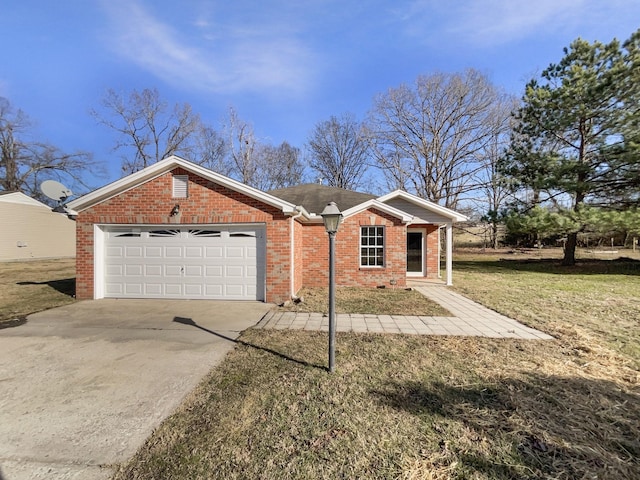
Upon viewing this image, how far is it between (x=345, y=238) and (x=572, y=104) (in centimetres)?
1322

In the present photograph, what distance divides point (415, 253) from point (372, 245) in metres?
3.50

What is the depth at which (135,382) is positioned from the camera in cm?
368

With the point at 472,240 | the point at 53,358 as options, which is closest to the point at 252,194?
the point at 53,358

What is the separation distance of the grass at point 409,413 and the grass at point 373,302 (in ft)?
6.14

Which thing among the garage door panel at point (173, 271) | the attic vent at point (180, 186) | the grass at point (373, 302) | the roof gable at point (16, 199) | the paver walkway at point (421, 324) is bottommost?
the paver walkway at point (421, 324)

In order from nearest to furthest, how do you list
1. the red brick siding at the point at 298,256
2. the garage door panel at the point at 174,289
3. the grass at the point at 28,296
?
the grass at the point at 28,296
the garage door panel at the point at 174,289
the red brick siding at the point at 298,256

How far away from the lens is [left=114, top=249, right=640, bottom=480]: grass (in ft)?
7.72

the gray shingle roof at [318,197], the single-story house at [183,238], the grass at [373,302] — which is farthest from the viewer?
the gray shingle roof at [318,197]

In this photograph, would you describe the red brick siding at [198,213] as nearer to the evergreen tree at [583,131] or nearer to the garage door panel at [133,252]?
the garage door panel at [133,252]

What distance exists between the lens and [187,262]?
27.6 feet

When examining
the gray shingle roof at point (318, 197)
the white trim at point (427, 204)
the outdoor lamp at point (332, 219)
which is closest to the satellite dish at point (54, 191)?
the gray shingle roof at point (318, 197)

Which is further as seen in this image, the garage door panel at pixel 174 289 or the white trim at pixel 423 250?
the white trim at pixel 423 250

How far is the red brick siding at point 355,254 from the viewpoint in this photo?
10.5 m

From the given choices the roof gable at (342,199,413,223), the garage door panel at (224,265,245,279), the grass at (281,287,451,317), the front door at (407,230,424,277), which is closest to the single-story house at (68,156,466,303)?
the garage door panel at (224,265,245,279)
